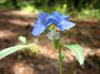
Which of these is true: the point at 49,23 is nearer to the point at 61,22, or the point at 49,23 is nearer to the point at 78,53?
→ the point at 61,22

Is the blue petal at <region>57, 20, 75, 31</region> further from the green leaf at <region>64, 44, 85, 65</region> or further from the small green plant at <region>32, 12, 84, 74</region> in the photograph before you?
the green leaf at <region>64, 44, 85, 65</region>

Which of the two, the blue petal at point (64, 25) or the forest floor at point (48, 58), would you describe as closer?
the blue petal at point (64, 25)

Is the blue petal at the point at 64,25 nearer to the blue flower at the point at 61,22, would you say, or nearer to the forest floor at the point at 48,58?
the blue flower at the point at 61,22

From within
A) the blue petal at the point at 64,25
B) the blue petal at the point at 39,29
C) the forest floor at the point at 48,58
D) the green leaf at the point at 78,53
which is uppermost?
Answer: the blue petal at the point at 64,25

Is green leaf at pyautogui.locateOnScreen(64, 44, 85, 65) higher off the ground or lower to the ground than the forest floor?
higher

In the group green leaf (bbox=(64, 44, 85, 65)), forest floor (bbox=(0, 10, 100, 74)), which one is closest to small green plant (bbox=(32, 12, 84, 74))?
green leaf (bbox=(64, 44, 85, 65))

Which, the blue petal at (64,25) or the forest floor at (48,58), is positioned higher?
the blue petal at (64,25)

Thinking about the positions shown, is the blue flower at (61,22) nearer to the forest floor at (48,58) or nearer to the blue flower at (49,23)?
the blue flower at (49,23)

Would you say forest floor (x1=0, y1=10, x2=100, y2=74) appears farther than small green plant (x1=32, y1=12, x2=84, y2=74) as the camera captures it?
Yes

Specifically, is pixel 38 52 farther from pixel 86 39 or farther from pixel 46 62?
pixel 86 39

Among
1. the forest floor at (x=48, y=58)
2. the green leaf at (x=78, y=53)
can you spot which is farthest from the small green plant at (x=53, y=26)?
the forest floor at (x=48, y=58)

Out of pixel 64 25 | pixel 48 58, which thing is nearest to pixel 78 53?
pixel 64 25

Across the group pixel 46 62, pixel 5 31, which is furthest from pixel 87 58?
pixel 5 31
